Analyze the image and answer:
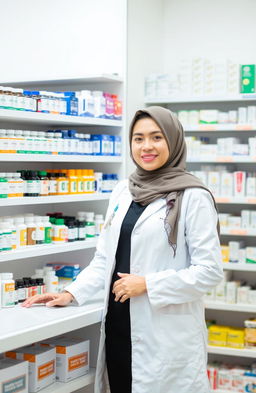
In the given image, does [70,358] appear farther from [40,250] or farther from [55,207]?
[55,207]

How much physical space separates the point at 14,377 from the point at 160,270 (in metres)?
0.91

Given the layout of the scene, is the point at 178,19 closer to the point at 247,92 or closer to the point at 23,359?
the point at 247,92

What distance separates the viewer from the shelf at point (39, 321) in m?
2.96

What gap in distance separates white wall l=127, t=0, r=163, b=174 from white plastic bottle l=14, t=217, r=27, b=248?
1.36 meters

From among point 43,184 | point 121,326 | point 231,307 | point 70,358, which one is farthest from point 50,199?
point 231,307

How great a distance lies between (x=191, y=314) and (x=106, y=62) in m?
2.32

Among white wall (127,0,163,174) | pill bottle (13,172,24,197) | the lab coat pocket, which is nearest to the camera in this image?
the lab coat pocket

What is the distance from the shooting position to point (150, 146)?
3.12 m

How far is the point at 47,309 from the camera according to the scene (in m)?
3.41

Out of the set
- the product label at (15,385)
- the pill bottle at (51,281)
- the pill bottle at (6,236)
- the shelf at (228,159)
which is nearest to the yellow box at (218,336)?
the shelf at (228,159)

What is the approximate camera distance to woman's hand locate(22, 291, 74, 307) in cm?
341

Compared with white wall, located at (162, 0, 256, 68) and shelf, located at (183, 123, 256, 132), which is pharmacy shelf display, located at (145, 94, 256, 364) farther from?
white wall, located at (162, 0, 256, 68)

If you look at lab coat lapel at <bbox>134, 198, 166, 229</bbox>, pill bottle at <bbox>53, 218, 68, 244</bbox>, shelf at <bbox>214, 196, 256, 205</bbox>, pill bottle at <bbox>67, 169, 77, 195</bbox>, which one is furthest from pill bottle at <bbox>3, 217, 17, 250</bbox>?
shelf at <bbox>214, 196, 256, 205</bbox>

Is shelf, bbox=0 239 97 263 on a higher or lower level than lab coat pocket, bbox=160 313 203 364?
higher
